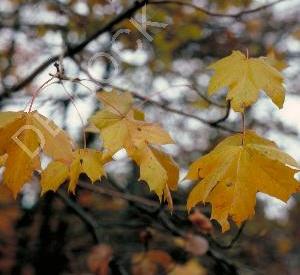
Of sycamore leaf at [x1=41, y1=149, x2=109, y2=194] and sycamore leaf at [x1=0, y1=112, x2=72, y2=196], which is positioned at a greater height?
sycamore leaf at [x1=0, y1=112, x2=72, y2=196]

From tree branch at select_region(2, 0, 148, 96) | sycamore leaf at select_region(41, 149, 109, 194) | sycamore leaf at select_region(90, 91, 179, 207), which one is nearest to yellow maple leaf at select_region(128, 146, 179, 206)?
sycamore leaf at select_region(90, 91, 179, 207)

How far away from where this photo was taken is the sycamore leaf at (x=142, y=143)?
140 centimetres

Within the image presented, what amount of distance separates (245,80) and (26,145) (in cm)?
73

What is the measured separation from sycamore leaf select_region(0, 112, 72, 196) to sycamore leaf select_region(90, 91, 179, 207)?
0.50 feet

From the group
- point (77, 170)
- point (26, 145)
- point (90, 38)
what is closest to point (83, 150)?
point (77, 170)

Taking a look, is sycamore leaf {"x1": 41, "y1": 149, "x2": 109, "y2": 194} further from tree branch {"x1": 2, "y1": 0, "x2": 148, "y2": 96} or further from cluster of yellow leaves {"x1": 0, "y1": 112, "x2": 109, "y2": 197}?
tree branch {"x1": 2, "y1": 0, "x2": 148, "y2": 96}

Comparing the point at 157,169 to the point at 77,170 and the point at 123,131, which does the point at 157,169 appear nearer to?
the point at 123,131

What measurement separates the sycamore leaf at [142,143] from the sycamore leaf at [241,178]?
108mm

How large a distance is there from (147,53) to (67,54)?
8.32 feet

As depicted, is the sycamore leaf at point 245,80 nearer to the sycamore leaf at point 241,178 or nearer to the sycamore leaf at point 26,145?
the sycamore leaf at point 241,178

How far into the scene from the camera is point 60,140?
4.32ft

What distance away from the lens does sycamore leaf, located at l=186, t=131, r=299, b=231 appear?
4.42 feet

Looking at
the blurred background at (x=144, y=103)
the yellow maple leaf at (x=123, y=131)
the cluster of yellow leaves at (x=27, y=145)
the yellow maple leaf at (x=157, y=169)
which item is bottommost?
the blurred background at (x=144, y=103)

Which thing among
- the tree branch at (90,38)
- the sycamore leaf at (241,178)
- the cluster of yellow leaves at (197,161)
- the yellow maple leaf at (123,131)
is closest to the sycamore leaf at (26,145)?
the cluster of yellow leaves at (197,161)
